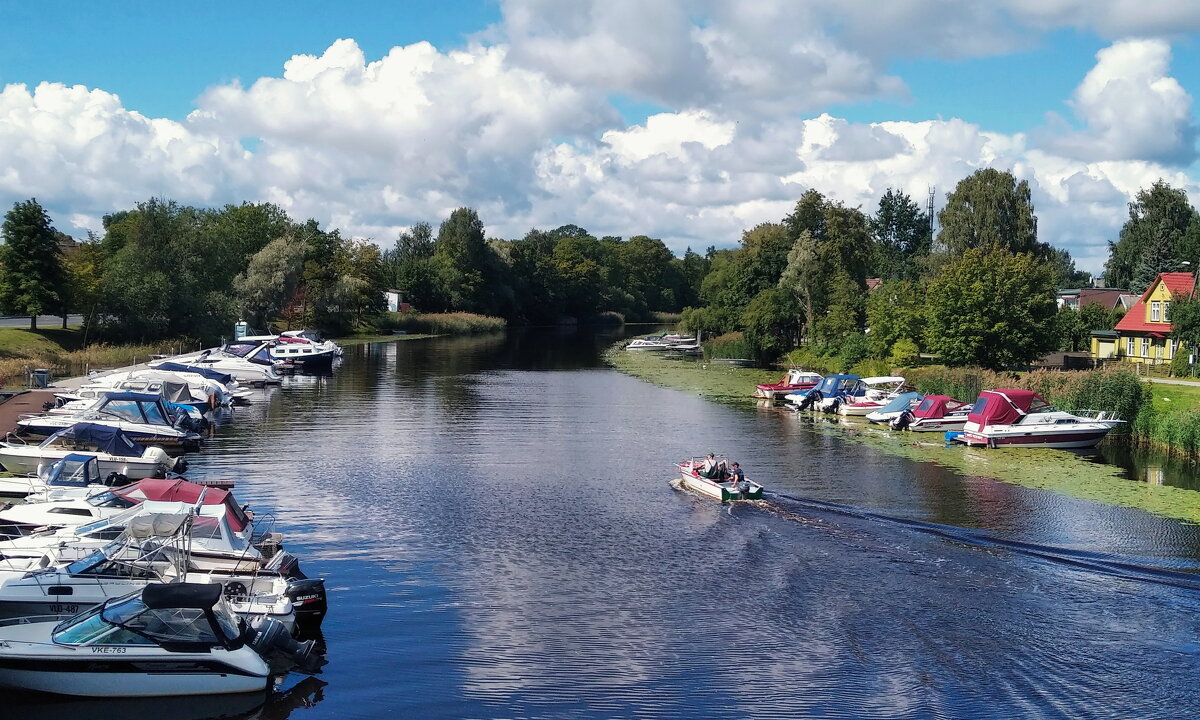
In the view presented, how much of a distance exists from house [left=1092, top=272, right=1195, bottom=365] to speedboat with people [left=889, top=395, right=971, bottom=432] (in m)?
27.7

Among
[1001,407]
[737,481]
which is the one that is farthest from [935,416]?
[737,481]

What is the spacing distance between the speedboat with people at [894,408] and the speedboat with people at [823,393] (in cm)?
535

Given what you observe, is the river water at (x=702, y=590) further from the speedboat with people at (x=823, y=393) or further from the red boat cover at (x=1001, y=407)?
the speedboat with people at (x=823, y=393)

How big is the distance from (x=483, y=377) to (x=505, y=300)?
93.9 meters

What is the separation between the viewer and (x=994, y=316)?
6769cm

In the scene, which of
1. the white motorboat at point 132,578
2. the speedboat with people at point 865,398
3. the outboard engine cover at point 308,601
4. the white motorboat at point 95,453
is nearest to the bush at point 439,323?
the speedboat with people at point 865,398

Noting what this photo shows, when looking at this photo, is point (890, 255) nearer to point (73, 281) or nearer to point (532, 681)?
point (73, 281)

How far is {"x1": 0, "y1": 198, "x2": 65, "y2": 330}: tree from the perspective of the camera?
73250 millimetres

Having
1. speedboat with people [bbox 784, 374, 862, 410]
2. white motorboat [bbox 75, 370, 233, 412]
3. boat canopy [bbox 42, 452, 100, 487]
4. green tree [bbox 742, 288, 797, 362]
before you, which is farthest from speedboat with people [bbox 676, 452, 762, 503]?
green tree [bbox 742, 288, 797, 362]

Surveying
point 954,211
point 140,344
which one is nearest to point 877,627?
point 140,344

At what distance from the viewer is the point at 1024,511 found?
3494cm

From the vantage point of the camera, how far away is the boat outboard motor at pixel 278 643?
2039 centimetres

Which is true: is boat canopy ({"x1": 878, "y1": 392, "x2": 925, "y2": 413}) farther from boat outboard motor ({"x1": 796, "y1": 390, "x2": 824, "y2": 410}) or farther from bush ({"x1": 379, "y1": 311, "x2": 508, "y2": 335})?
bush ({"x1": 379, "y1": 311, "x2": 508, "y2": 335})

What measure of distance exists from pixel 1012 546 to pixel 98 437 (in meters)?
32.0
